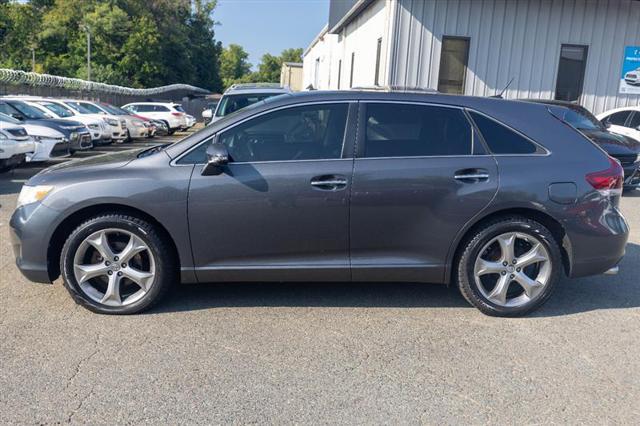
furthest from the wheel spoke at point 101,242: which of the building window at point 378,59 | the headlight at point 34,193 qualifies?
the building window at point 378,59

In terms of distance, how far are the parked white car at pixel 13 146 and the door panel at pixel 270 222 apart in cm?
802

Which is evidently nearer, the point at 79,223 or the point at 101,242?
the point at 101,242

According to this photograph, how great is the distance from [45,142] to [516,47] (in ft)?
39.1

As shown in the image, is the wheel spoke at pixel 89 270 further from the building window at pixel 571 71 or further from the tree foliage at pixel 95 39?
the tree foliage at pixel 95 39

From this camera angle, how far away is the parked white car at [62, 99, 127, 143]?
752 inches

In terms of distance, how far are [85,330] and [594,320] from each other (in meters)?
3.84

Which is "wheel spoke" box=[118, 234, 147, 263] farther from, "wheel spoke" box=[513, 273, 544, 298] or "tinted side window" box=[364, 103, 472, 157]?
"wheel spoke" box=[513, 273, 544, 298]

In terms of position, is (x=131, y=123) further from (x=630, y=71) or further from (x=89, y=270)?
(x=89, y=270)

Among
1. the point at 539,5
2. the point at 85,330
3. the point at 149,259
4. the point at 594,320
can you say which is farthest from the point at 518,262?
the point at 539,5

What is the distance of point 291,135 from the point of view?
4406 millimetres

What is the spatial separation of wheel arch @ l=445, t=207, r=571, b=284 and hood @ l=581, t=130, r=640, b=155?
7.16m

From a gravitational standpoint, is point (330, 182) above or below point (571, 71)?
below

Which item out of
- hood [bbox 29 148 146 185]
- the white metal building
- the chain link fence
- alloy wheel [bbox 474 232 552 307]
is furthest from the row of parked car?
alloy wheel [bbox 474 232 552 307]

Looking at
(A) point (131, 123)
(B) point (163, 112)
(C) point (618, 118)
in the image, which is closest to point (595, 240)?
(C) point (618, 118)
